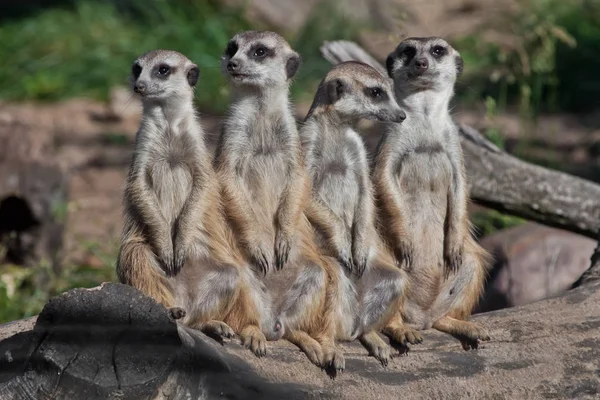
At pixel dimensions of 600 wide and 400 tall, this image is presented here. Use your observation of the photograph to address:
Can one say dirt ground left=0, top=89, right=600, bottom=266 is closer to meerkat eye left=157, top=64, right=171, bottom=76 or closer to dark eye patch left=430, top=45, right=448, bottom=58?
meerkat eye left=157, top=64, right=171, bottom=76

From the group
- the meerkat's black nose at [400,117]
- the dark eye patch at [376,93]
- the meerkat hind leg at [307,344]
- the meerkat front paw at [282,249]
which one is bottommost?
the meerkat hind leg at [307,344]

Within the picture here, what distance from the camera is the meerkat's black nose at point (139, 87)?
164 inches

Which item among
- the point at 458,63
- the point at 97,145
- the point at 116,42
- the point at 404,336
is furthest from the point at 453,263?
the point at 116,42

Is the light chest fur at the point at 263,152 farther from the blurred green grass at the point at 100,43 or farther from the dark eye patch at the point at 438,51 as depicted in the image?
the blurred green grass at the point at 100,43

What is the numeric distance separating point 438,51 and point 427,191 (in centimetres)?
62

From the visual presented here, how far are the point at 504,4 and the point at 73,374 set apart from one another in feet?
33.0

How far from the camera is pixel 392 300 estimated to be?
409 cm

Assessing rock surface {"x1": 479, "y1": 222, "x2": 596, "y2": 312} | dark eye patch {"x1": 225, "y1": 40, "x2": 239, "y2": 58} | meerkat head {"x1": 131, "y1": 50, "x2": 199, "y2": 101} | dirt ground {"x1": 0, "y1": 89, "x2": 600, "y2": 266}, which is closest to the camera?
meerkat head {"x1": 131, "y1": 50, "x2": 199, "y2": 101}

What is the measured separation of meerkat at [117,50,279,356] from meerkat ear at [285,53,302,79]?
0.42 metres

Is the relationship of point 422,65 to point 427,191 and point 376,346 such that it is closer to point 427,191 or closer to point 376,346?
point 427,191

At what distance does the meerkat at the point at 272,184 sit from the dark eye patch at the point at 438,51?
60 centimetres

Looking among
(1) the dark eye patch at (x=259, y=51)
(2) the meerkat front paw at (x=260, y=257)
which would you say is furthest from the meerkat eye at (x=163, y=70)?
(2) the meerkat front paw at (x=260, y=257)

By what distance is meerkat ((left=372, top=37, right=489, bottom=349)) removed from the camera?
4414 millimetres

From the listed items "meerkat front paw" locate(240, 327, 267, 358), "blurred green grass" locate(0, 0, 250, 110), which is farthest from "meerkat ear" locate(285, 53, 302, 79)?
"blurred green grass" locate(0, 0, 250, 110)
